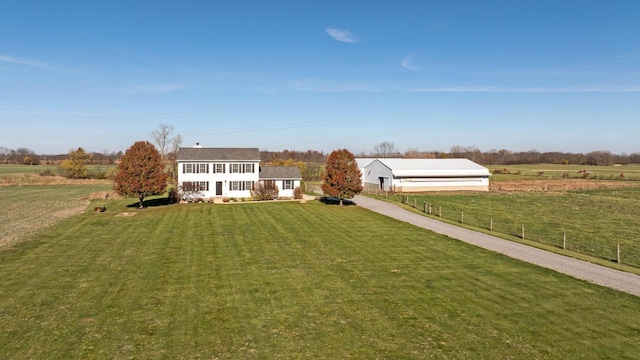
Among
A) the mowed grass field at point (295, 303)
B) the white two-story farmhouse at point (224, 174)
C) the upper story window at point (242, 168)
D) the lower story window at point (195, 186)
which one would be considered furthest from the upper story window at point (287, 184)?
the mowed grass field at point (295, 303)

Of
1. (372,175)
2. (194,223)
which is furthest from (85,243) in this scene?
(372,175)

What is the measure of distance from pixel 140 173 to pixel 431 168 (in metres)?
44.9

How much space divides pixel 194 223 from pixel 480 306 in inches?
979

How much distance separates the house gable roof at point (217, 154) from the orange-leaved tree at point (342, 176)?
1150cm

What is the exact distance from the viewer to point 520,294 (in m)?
16.1

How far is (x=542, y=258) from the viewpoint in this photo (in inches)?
870

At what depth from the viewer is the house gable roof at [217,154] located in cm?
4797

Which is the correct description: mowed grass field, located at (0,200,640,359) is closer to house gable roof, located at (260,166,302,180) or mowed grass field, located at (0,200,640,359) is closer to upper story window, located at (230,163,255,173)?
upper story window, located at (230,163,255,173)

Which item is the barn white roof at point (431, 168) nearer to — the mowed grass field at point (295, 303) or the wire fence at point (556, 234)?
the wire fence at point (556, 234)

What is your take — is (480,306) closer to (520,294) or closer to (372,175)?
(520,294)

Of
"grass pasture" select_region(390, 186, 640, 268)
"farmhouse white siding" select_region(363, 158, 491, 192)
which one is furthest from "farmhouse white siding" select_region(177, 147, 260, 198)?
"farmhouse white siding" select_region(363, 158, 491, 192)

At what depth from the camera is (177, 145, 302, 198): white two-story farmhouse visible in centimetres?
4766

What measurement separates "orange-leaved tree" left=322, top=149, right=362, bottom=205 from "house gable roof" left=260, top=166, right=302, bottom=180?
28.2ft

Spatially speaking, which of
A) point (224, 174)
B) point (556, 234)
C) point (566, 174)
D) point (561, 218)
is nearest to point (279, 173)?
point (224, 174)
